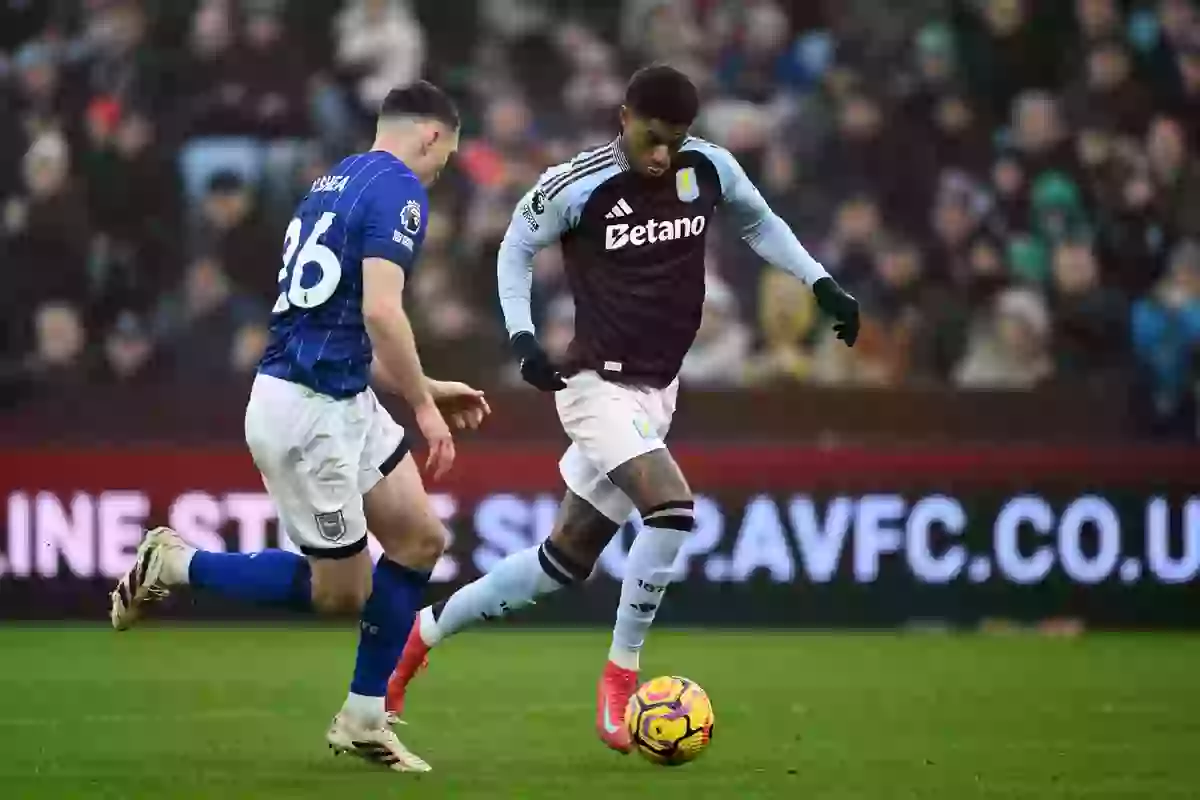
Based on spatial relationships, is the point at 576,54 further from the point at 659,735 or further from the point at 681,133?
the point at 659,735

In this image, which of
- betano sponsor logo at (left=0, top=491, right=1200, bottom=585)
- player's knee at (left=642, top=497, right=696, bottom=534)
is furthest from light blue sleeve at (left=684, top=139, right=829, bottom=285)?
betano sponsor logo at (left=0, top=491, right=1200, bottom=585)

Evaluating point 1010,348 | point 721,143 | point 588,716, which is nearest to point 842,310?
point 588,716

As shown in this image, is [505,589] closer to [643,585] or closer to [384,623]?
[643,585]

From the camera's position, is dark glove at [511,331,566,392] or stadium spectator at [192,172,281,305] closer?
dark glove at [511,331,566,392]

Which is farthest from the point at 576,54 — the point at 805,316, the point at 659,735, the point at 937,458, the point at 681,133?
the point at 659,735

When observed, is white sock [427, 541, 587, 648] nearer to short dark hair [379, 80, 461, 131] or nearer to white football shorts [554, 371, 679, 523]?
white football shorts [554, 371, 679, 523]

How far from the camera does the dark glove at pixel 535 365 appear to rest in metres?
8.14

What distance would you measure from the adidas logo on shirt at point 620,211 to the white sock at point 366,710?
6.51ft

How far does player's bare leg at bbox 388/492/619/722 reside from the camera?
862 centimetres

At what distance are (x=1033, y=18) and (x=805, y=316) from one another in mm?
3385

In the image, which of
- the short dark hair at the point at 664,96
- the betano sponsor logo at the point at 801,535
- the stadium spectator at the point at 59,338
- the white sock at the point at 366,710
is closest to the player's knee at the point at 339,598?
the white sock at the point at 366,710

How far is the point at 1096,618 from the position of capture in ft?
43.4

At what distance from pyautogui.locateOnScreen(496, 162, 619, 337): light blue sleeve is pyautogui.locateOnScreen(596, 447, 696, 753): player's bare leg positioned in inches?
26.8

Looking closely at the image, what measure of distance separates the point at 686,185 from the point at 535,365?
0.92 m
